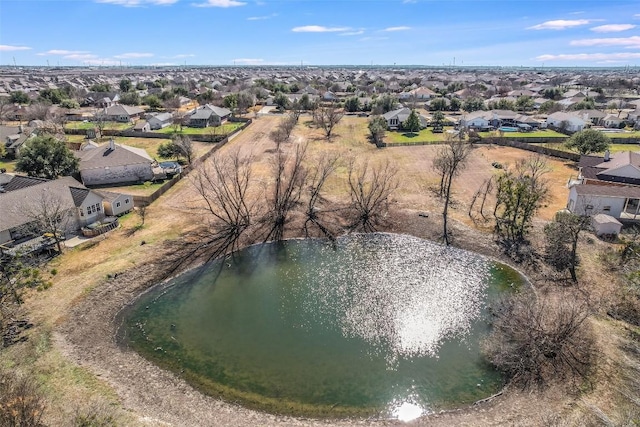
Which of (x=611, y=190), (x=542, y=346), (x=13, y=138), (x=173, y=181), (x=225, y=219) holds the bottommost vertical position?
(x=542, y=346)

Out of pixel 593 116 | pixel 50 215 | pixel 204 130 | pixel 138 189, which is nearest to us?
pixel 50 215

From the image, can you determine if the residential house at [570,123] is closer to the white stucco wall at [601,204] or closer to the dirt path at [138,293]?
the dirt path at [138,293]

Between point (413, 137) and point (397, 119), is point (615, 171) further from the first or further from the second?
point (397, 119)

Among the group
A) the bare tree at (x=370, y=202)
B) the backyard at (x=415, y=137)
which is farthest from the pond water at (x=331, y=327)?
the backyard at (x=415, y=137)

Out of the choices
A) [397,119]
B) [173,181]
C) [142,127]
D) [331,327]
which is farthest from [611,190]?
[142,127]

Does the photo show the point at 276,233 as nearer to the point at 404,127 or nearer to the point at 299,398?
the point at 299,398

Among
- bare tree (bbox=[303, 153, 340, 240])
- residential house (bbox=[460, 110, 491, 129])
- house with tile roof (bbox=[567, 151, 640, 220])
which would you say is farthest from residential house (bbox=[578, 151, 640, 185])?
residential house (bbox=[460, 110, 491, 129])

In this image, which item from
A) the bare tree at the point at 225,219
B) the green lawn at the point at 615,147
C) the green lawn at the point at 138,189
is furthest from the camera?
the green lawn at the point at 615,147

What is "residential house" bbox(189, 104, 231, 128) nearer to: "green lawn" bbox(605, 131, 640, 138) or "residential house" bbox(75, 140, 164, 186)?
"residential house" bbox(75, 140, 164, 186)
